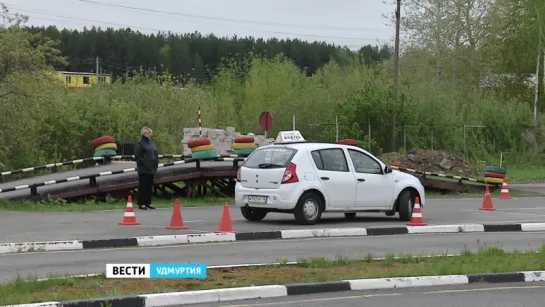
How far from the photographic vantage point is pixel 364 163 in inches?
748

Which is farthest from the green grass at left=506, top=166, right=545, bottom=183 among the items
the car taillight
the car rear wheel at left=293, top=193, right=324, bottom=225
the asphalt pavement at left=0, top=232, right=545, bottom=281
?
the asphalt pavement at left=0, top=232, right=545, bottom=281

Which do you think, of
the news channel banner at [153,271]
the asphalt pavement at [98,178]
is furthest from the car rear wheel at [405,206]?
the news channel banner at [153,271]

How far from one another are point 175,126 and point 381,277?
141 ft

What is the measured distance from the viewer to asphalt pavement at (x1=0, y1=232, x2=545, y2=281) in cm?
1198

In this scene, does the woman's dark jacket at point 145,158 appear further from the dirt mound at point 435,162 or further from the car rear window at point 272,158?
the dirt mound at point 435,162

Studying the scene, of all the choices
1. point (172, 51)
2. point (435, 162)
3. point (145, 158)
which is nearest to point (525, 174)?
point (435, 162)

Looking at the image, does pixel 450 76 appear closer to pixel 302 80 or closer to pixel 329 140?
pixel 302 80

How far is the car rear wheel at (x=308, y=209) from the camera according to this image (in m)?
17.7

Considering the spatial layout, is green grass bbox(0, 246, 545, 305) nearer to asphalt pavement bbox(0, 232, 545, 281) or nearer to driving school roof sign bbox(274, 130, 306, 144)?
asphalt pavement bbox(0, 232, 545, 281)

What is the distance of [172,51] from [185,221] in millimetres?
106893

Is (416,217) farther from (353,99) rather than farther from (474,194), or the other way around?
(353,99)

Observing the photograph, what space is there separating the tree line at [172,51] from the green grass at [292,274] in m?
94.4

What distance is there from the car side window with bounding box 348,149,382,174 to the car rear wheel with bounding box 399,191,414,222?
0.88 metres

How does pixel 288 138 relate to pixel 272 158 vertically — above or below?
above
